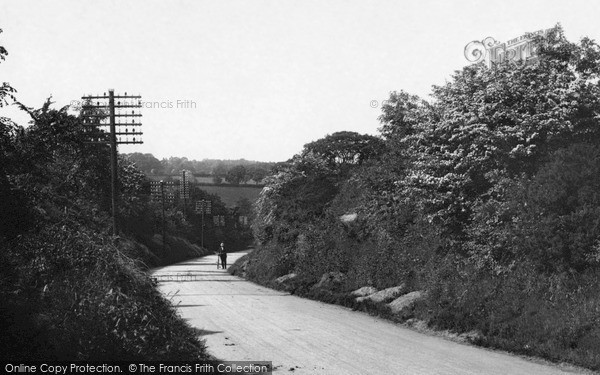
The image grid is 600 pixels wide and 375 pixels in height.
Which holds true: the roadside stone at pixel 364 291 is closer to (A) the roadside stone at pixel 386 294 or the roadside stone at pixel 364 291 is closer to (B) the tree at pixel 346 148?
(A) the roadside stone at pixel 386 294

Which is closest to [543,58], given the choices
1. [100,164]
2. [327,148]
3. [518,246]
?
[518,246]

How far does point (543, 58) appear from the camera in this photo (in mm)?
21625

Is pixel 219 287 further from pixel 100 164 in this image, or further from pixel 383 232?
pixel 100 164

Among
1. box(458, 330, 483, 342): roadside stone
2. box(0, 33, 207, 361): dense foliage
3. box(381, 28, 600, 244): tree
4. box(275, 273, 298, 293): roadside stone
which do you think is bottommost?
box(275, 273, 298, 293): roadside stone

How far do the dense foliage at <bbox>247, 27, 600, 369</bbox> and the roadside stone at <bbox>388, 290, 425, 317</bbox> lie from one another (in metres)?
0.58

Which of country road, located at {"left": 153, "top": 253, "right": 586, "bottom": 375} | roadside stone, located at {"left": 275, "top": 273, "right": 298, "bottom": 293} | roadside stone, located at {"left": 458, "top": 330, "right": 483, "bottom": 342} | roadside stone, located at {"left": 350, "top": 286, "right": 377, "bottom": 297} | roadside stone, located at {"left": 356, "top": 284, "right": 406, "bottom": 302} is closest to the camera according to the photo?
country road, located at {"left": 153, "top": 253, "right": 586, "bottom": 375}

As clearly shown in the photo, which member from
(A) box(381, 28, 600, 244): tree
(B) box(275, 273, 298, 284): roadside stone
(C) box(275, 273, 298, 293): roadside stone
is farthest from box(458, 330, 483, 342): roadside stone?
(B) box(275, 273, 298, 284): roadside stone

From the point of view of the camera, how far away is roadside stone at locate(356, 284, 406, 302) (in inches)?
839

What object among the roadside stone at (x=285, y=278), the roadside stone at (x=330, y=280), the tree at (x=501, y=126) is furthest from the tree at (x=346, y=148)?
the tree at (x=501, y=126)

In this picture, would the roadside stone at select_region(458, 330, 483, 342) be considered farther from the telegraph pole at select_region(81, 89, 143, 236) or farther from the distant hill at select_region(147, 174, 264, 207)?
the distant hill at select_region(147, 174, 264, 207)

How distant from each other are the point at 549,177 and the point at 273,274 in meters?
21.1

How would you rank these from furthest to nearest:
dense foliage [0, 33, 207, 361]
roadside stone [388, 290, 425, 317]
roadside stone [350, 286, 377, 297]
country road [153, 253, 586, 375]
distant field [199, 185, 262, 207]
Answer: distant field [199, 185, 262, 207] → roadside stone [350, 286, 377, 297] → roadside stone [388, 290, 425, 317] → country road [153, 253, 586, 375] → dense foliage [0, 33, 207, 361]

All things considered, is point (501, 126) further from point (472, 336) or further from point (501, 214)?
point (472, 336)

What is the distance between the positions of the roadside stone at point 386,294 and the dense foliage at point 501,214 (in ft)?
1.65
